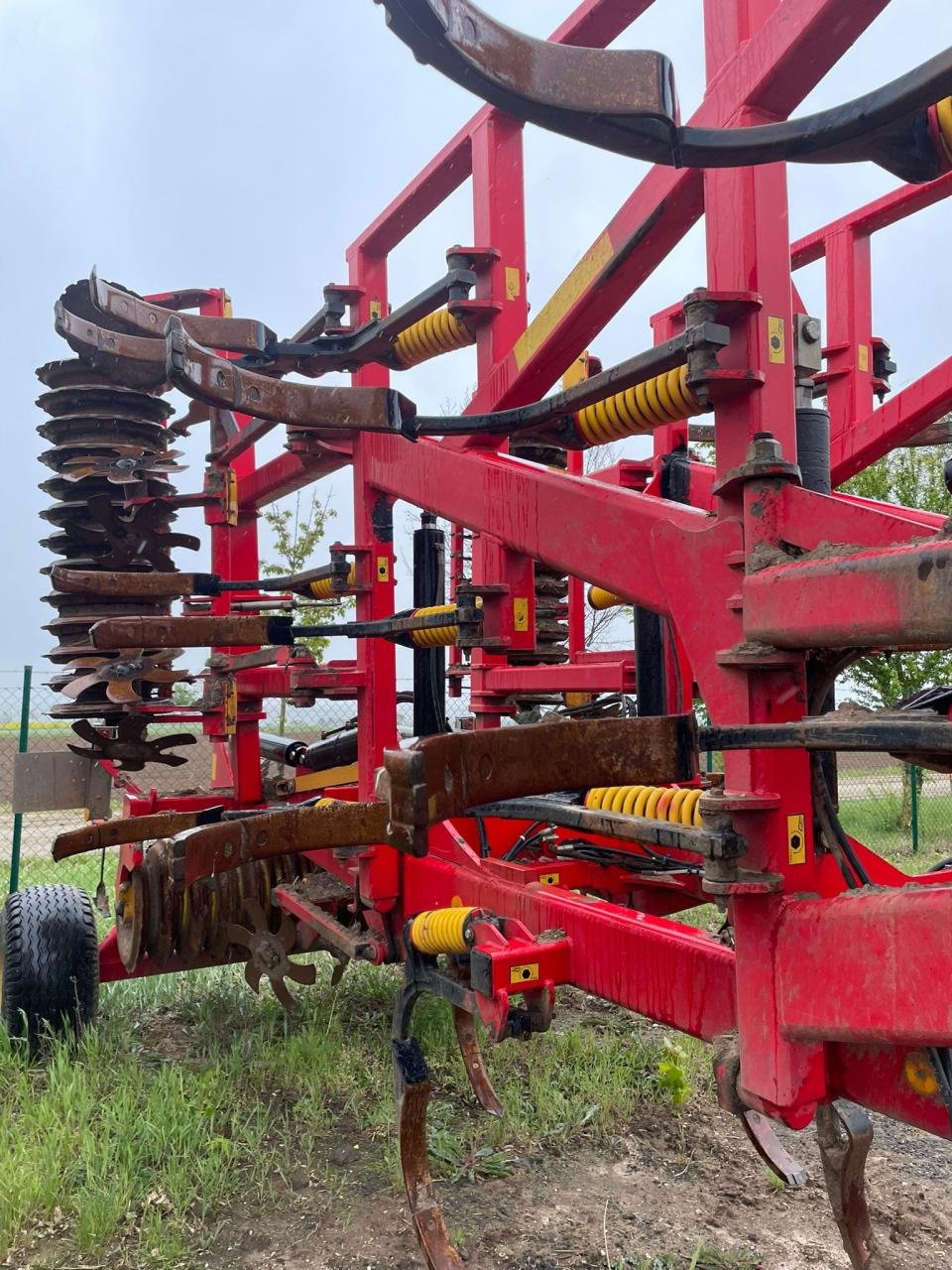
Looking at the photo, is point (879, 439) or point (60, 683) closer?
point (60, 683)

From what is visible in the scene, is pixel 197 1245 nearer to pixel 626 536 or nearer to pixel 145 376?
pixel 626 536

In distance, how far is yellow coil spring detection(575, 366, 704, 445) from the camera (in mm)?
2311

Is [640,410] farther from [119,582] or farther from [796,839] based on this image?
[119,582]

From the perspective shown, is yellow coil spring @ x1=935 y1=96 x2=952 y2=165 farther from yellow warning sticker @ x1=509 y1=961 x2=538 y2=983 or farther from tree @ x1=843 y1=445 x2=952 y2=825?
tree @ x1=843 y1=445 x2=952 y2=825

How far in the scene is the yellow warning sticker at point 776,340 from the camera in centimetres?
192

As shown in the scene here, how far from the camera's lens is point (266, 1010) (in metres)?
4.24

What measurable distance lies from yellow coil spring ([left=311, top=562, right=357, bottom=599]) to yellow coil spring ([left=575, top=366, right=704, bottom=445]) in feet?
3.52

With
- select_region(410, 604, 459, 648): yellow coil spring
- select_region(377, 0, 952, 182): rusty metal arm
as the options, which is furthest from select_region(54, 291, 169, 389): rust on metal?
select_region(377, 0, 952, 182): rusty metal arm

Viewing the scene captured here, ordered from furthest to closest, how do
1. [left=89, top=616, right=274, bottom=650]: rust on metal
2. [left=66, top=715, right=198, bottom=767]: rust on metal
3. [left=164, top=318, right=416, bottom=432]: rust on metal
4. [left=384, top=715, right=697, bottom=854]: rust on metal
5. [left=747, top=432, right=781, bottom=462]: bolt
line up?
[left=66, top=715, right=198, bottom=767]: rust on metal → [left=89, top=616, right=274, bottom=650]: rust on metal → [left=164, top=318, right=416, bottom=432]: rust on metal → [left=747, top=432, right=781, bottom=462]: bolt → [left=384, top=715, right=697, bottom=854]: rust on metal

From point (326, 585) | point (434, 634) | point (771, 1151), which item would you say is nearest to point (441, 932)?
point (771, 1151)

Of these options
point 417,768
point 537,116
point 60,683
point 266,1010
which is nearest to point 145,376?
point 60,683

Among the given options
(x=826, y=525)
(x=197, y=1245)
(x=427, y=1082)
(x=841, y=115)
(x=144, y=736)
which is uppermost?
(x=841, y=115)

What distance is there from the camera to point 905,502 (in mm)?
10227

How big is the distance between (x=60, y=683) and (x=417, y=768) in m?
3.30
